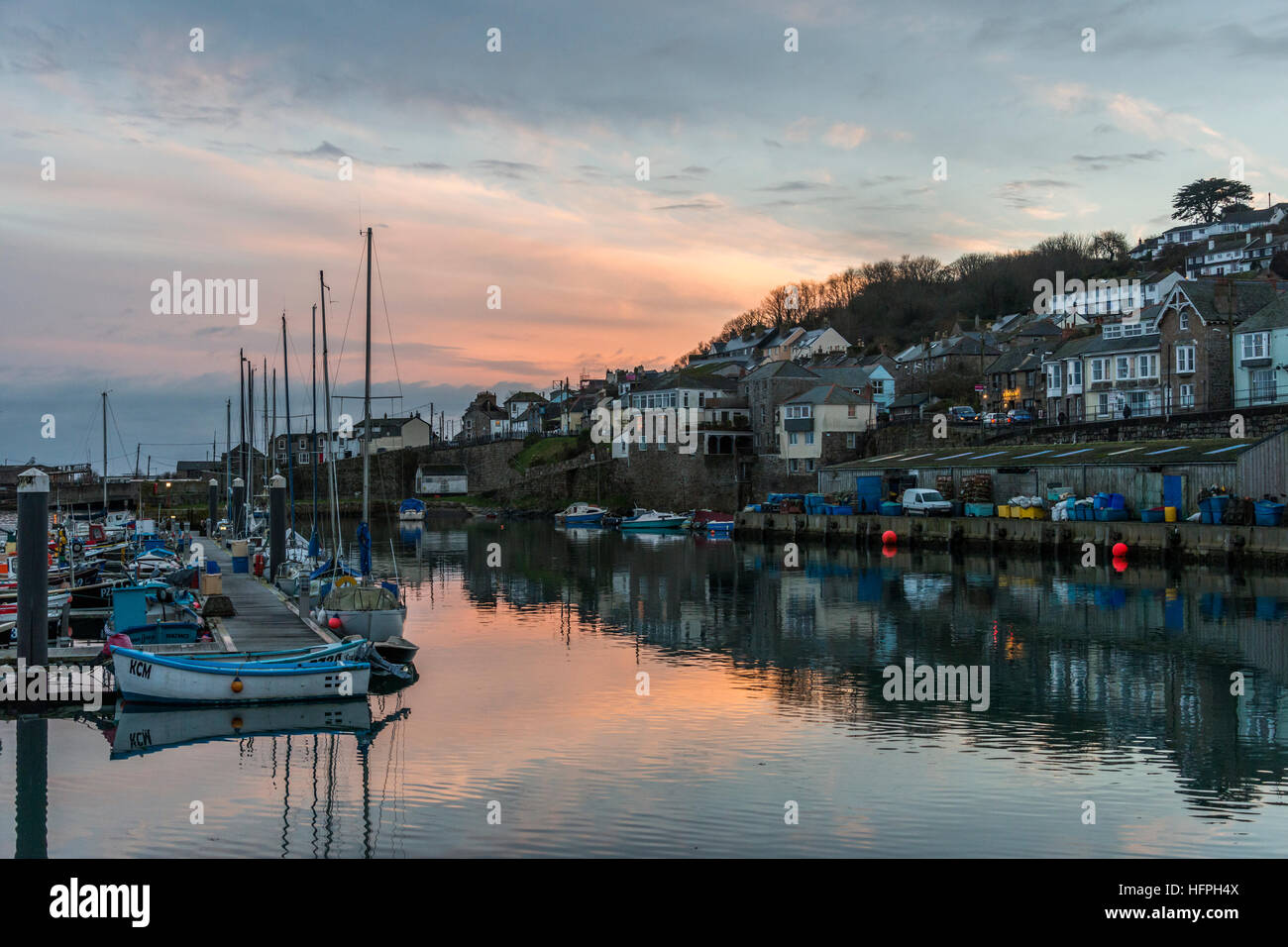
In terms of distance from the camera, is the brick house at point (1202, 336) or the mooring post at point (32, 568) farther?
the brick house at point (1202, 336)

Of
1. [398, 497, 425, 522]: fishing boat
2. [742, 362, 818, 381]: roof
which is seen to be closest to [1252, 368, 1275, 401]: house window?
[742, 362, 818, 381]: roof

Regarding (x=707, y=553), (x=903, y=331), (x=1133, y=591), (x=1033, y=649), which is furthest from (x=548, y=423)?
(x=1033, y=649)

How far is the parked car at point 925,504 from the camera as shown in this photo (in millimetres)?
63500

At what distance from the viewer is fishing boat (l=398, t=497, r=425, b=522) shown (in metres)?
113

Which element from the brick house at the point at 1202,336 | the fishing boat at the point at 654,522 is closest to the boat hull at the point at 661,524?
the fishing boat at the point at 654,522

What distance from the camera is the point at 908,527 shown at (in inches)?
2484

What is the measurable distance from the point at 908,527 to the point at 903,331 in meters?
105

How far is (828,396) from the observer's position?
90.3 metres

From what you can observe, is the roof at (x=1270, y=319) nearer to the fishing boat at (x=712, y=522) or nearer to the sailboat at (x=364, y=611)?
the fishing boat at (x=712, y=522)

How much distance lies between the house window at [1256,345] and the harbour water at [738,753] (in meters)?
38.9

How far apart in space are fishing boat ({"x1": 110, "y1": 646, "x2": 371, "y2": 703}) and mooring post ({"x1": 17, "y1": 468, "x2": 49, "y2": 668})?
1.41m
